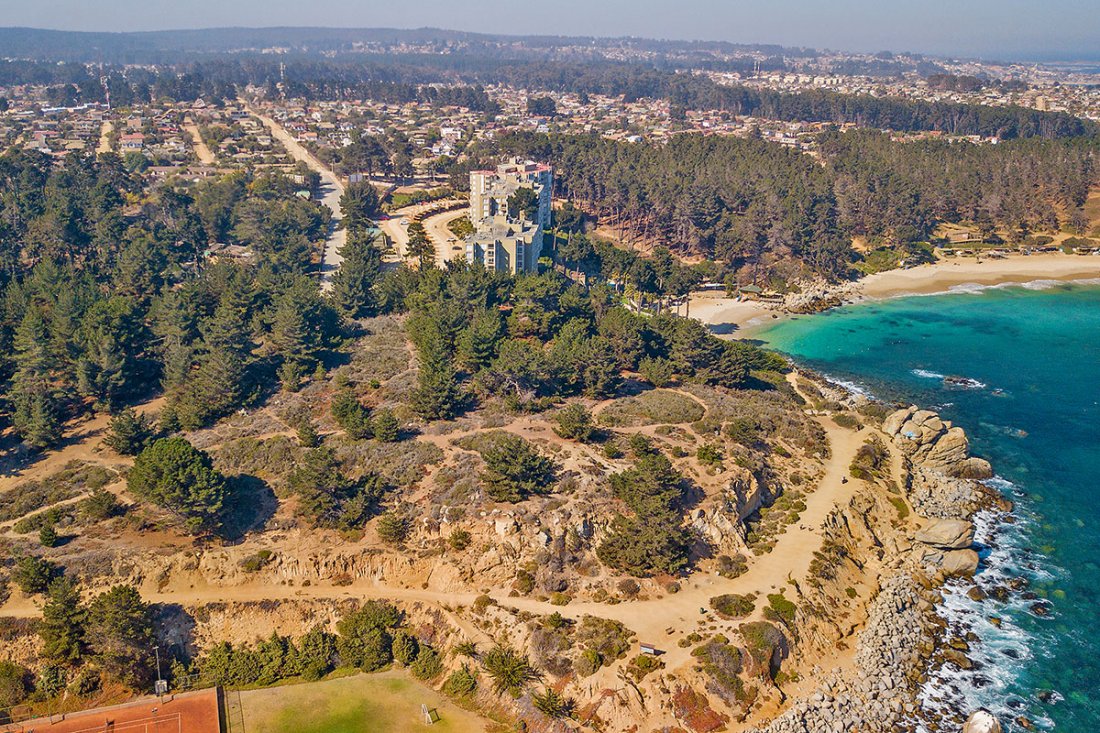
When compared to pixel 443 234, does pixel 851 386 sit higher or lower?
lower

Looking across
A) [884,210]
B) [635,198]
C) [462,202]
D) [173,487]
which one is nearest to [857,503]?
[173,487]

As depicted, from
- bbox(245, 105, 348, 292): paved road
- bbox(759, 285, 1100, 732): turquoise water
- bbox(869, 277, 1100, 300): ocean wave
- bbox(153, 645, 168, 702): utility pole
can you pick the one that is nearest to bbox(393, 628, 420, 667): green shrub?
bbox(153, 645, 168, 702): utility pole

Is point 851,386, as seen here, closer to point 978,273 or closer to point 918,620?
point 918,620

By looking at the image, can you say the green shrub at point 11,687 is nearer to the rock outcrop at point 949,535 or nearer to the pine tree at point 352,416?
the pine tree at point 352,416

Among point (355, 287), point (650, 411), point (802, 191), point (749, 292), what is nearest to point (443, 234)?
point (355, 287)

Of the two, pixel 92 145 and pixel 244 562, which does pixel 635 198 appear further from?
pixel 92 145

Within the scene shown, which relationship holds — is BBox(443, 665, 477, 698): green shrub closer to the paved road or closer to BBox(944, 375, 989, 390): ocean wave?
the paved road
